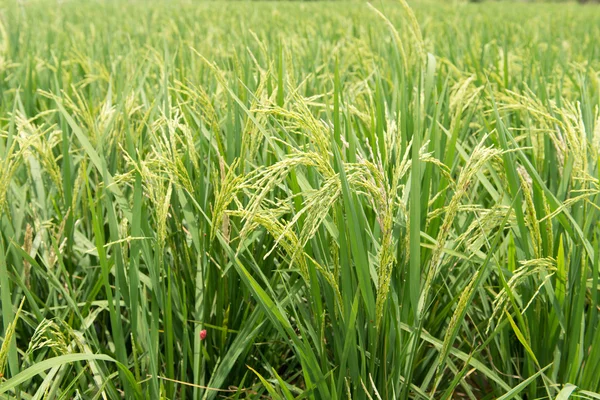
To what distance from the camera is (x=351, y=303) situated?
1.07m

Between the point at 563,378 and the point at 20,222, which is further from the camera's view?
the point at 20,222

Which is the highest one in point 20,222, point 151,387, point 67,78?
point 67,78

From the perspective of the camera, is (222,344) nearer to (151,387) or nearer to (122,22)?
(151,387)

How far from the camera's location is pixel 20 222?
4.89 feet

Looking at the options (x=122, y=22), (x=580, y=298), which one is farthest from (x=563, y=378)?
(x=122, y=22)

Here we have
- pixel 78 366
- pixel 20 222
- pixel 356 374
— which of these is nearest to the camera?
pixel 356 374

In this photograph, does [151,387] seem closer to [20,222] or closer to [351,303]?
[351,303]

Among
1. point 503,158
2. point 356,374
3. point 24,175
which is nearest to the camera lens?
point 356,374

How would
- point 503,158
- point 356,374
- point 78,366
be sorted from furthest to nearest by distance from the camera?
point 503,158 → point 78,366 → point 356,374

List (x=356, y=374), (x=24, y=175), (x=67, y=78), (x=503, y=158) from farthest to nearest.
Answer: (x=67, y=78) → (x=24, y=175) → (x=503, y=158) → (x=356, y=374)

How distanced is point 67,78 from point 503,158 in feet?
5.23

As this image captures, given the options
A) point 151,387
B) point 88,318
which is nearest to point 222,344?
point 151,387

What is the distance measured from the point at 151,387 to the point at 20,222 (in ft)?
1.93

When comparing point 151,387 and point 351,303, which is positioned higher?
point 351,303
